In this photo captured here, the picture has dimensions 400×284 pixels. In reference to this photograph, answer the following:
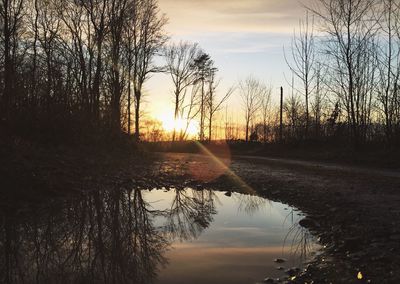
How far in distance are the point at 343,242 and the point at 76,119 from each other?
13723 millimetres

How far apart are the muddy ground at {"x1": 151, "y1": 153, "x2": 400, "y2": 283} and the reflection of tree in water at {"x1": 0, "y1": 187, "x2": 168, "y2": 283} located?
226 centimetres

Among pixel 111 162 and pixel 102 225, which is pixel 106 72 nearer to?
pixel 111 162

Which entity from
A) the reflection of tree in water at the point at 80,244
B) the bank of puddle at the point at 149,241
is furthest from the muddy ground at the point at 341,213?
the reflection of tree in water at the point at 80,244

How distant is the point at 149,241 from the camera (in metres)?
6.63

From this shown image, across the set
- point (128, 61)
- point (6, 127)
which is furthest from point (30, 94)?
point (128, 61)

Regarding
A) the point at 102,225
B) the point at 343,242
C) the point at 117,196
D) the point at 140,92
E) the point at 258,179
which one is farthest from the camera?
the point at 140,92

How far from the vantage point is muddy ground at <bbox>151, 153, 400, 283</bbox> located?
4801 millimetres

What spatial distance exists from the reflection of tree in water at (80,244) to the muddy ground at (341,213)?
88.9 inches

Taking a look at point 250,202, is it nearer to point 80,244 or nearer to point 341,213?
point 341,213

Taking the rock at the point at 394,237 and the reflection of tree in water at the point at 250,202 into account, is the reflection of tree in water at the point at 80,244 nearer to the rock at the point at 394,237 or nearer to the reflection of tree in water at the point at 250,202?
the reflection of tree in water at the point at 250,202

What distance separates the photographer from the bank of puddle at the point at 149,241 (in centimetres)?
501

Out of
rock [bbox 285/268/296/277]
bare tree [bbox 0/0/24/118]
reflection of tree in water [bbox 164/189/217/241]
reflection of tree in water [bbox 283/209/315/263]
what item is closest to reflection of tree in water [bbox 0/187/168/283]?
reflection of tree in water [bbox 164/189/217/241]

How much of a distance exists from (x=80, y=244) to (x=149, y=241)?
108 centimetres

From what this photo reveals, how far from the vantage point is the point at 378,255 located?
521 cm
